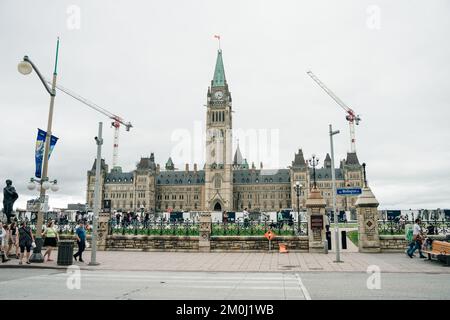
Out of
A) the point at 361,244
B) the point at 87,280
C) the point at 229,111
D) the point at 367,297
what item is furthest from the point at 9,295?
the point at 229,111

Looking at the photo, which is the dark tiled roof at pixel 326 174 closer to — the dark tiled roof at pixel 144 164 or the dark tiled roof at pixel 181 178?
the dark tiled roof at pixel 181 178

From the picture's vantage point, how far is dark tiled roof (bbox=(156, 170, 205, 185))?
496 feet

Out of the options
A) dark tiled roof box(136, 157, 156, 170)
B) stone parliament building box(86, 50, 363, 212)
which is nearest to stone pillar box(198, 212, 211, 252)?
stone parliament building box(86, 50, 363, 212)

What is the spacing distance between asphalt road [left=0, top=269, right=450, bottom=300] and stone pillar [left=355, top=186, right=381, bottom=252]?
8247mm

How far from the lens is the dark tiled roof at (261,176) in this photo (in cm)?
14688

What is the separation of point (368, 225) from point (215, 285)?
45.5 feet

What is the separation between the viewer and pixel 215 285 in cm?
1124

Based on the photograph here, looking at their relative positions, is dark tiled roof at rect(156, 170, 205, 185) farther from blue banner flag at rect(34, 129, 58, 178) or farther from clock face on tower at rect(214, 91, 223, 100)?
blue banner flag at rect(34, 129, 58, 178)

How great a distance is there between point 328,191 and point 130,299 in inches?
5282

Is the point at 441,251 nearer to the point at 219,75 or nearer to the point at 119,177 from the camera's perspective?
the point at 219,75

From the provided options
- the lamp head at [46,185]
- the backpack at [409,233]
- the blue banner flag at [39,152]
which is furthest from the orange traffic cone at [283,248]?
the blue banner flag at [39,152]

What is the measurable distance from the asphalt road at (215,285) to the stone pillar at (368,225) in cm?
825
